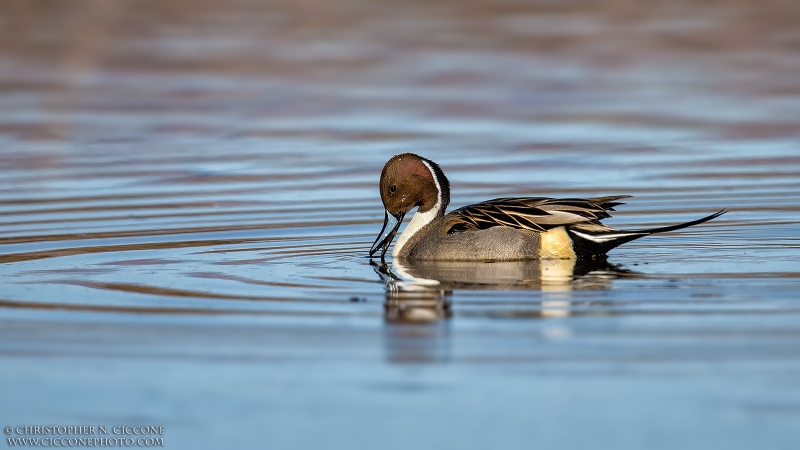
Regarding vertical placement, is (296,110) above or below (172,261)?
above

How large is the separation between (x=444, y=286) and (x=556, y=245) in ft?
3.92

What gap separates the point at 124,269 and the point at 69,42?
501 inches

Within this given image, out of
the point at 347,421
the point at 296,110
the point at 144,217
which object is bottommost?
the point at 347,421

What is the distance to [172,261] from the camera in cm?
948

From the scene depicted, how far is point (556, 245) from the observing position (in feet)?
31.3

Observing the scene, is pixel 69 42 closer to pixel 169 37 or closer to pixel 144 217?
pixel 169 37

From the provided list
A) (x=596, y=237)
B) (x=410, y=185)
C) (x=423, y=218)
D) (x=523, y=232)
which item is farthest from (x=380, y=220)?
(x=596, y=237)

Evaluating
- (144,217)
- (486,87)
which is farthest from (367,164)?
(486,87)

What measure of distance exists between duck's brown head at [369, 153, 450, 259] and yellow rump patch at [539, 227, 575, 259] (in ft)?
3.29

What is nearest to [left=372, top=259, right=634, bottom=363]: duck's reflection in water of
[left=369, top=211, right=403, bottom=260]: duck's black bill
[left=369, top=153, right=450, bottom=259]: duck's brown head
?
[left=369, top=211, right=403, bottom=260]: duck's black bill

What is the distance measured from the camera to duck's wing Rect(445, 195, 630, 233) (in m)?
9.40

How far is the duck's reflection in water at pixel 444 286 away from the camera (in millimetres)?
7000

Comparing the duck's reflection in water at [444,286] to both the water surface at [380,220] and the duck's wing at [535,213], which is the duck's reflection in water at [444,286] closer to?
the water surface at [380,220]

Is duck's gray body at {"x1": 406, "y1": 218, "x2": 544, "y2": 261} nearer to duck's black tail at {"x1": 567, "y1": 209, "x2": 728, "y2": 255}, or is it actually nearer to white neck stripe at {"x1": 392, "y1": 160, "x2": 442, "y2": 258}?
duck's black tail at {"x1": 567, "y1": 209, "x2": 728, "y2": 255}
